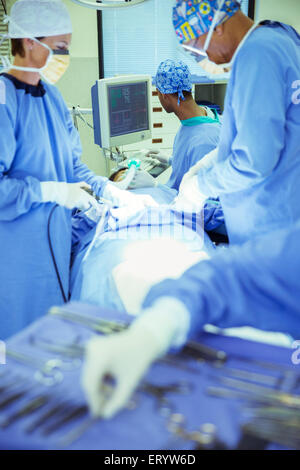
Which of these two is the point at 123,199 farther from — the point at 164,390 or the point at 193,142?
the point at 164,390

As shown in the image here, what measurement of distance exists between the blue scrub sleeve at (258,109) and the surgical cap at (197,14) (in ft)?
0.41

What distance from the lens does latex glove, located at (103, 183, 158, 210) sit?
5.81ft

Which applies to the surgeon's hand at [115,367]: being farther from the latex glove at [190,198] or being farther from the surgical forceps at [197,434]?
the latex glove at [190,198]

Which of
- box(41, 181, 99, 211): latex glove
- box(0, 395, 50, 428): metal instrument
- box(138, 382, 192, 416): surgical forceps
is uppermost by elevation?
box(41, 181, 99, 211): latex glove

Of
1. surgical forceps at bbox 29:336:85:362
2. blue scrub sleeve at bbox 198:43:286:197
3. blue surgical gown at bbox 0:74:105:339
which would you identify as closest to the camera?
surgical forceps at bbox 29:336:85:362

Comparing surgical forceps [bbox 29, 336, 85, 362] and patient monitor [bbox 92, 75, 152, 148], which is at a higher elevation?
patient monitor [bbox 92, 75, 152, 148]

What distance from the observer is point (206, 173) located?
155cm

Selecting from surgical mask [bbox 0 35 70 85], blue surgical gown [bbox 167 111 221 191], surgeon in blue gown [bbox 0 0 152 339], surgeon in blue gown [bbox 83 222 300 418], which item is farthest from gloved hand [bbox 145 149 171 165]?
surgeon in blue gown [bbox 83 222 300 418]

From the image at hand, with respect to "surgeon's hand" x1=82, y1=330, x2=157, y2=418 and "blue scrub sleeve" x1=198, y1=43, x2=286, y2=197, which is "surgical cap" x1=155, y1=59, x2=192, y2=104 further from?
"surgeon's hand" x1=82, y1=330, x2=157, y2=418

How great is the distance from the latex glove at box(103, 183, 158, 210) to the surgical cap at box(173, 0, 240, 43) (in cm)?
62

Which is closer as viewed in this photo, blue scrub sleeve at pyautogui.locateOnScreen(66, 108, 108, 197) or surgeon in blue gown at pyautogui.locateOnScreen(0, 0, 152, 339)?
surgeon in blue gown at pyautogui.locateOnScreen(0, 0, 152, 339)

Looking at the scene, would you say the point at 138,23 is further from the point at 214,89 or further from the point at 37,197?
the point at 37,197

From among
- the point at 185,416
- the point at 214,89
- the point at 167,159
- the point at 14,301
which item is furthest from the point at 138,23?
the point at 185,416
